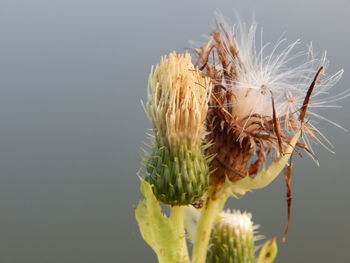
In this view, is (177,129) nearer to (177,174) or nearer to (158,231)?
(177,174)

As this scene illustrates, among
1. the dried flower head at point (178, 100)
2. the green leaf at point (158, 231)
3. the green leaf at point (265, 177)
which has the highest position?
the dried flower head at point (178, 100)

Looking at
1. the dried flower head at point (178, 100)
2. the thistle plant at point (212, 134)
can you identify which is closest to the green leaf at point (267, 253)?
the thistle plant at point (212, 134)

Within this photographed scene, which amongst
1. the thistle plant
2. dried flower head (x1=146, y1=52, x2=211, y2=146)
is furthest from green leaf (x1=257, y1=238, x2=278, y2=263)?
dried flower head (x1=146, y1=52, x2=211, y2=146)

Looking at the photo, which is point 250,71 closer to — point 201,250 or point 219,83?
point 219,83

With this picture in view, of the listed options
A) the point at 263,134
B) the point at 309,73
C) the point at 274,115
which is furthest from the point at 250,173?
the point at 309,73

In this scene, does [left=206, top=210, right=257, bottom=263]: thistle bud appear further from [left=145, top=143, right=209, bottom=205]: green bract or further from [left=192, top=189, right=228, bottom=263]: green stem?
[left=145, top=143, right=209, bottom=205]: green bract

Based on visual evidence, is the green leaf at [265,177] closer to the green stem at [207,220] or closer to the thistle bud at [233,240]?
Result: the green stem at [207,220]
